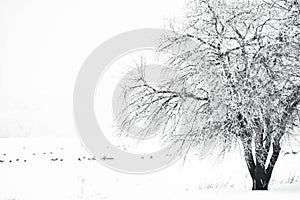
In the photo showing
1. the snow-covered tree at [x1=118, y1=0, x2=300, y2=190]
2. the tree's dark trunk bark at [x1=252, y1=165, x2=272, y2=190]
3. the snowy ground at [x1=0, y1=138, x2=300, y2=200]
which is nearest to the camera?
the snow-covered tree at [x1=118, y1=0, x2=300, y2=190]

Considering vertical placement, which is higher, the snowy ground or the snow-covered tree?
the snow-covered tree

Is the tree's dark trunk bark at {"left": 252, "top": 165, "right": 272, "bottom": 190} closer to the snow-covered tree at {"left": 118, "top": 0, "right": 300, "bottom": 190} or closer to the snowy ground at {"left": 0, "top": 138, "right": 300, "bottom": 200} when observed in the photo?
the snow-covered tree at {"left": 118, "top": 0, "right": 300, "bottom": 190}

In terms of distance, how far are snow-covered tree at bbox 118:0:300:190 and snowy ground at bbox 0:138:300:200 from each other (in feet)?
5.06

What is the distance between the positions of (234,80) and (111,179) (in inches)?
386

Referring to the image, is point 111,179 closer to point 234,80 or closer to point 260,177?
point 260,177

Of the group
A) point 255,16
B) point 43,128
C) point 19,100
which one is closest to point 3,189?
point 255,16

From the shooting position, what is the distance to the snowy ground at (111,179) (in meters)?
12.7

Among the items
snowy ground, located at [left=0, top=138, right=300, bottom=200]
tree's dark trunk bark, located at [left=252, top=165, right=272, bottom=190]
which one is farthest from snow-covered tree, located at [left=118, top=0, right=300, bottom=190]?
snowy ground, located at [left=0, top=138, right=300, bottom=200]

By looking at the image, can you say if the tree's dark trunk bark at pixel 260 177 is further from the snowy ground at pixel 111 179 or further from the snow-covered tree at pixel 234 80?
the snowy ground at pixel 111 179

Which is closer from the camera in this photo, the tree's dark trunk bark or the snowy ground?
the tree's dark trunk bark

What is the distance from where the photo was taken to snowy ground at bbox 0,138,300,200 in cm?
1273

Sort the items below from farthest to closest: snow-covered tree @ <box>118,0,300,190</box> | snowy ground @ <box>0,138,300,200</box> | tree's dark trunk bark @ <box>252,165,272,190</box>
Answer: snowy ground @ <box>0,138,300,200</box> → tree's dark trunk bark @ <box>252,165,272,190</box> → snow-covered tree @ <box>118,0,300,190</box>

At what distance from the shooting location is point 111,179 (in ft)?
56.3

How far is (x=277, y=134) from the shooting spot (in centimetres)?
959
